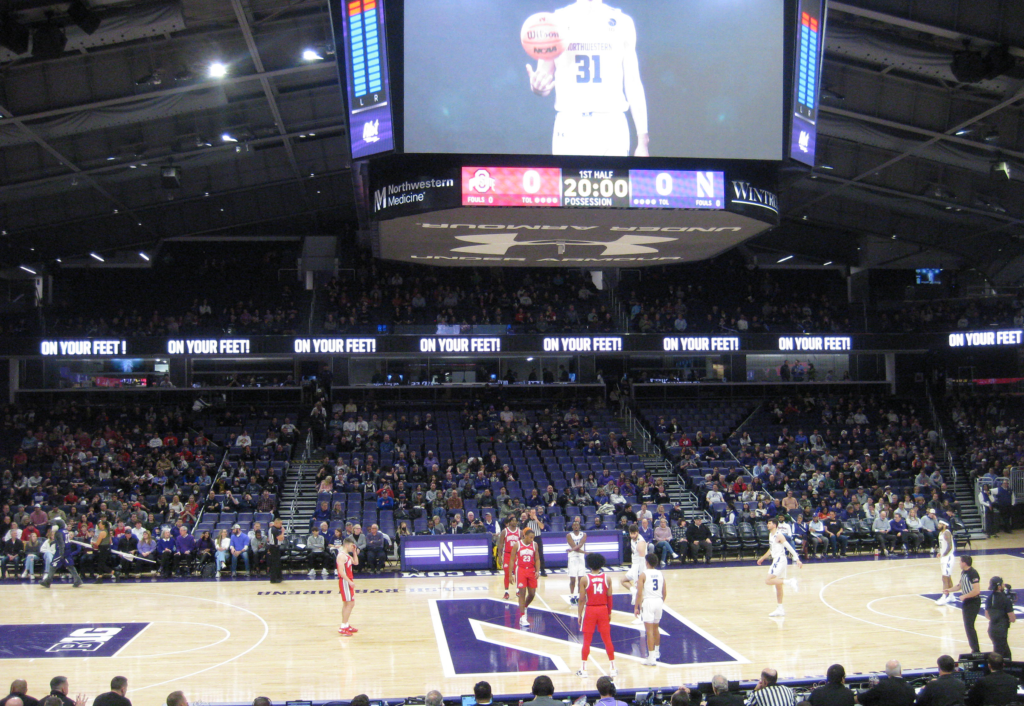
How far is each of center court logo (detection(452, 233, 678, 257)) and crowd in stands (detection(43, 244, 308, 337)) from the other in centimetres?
1068

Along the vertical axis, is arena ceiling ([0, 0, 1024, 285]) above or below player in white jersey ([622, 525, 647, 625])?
above

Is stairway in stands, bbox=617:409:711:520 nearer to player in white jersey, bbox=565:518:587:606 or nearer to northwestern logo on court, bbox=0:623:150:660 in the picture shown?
player in white jersey, bbox=565:518:587:606

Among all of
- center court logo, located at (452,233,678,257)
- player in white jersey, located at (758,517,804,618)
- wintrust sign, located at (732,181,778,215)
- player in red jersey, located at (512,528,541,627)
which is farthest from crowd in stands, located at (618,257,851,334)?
player in red jersey, located at (512,528,541,627)

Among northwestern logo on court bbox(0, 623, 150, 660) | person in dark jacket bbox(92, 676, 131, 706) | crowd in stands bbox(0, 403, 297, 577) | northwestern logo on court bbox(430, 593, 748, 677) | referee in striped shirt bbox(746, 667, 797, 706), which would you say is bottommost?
northwestern logo on court bbox(430, 593, 748, 677)

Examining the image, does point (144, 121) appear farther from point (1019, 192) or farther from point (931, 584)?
point (1019, 192)


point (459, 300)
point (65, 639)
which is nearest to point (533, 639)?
point (65, 639)

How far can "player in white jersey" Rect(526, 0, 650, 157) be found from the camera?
17.6 metres

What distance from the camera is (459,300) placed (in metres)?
34.2

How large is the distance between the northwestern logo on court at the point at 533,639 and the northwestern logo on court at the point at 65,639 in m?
4.81

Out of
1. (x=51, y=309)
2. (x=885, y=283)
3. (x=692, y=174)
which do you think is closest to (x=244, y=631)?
(x=692, y=174)

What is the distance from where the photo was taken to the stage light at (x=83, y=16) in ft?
52.0

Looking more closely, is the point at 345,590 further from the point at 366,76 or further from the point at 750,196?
the point at 750,196

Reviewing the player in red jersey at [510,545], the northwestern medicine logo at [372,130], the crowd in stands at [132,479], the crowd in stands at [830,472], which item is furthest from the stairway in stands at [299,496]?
the crowd in stands at [830,472]

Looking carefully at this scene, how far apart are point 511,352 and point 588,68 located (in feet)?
46.2
